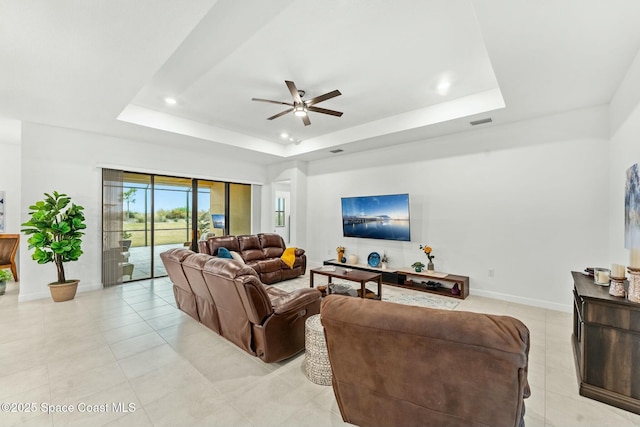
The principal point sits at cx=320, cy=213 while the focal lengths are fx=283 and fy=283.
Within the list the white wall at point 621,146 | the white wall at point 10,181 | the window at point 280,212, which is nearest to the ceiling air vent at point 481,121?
the white wall at point 621,146

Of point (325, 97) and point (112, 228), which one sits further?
point (112, 228)

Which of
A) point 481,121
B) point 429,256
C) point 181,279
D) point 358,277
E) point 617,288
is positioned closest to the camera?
point 617,288

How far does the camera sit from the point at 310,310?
9.55 feet

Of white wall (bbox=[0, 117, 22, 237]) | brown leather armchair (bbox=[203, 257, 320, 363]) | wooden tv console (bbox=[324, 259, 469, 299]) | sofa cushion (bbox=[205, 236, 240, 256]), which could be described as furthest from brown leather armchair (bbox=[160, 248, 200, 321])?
white wall (bbox=[0, 117, 22, 237])

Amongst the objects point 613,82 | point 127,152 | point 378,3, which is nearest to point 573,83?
point 613,82

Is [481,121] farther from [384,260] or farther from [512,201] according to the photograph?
[384,260]

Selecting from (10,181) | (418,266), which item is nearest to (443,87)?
(418,266)

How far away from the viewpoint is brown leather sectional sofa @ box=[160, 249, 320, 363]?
97.0 inches

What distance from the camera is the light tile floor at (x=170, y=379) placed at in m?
1.94

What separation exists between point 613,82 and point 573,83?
0.41 meters

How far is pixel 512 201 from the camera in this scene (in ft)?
14.4

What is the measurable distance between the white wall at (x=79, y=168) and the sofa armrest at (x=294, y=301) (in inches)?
169

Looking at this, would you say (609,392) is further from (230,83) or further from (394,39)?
(230,83)

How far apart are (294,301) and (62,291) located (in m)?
4.04
